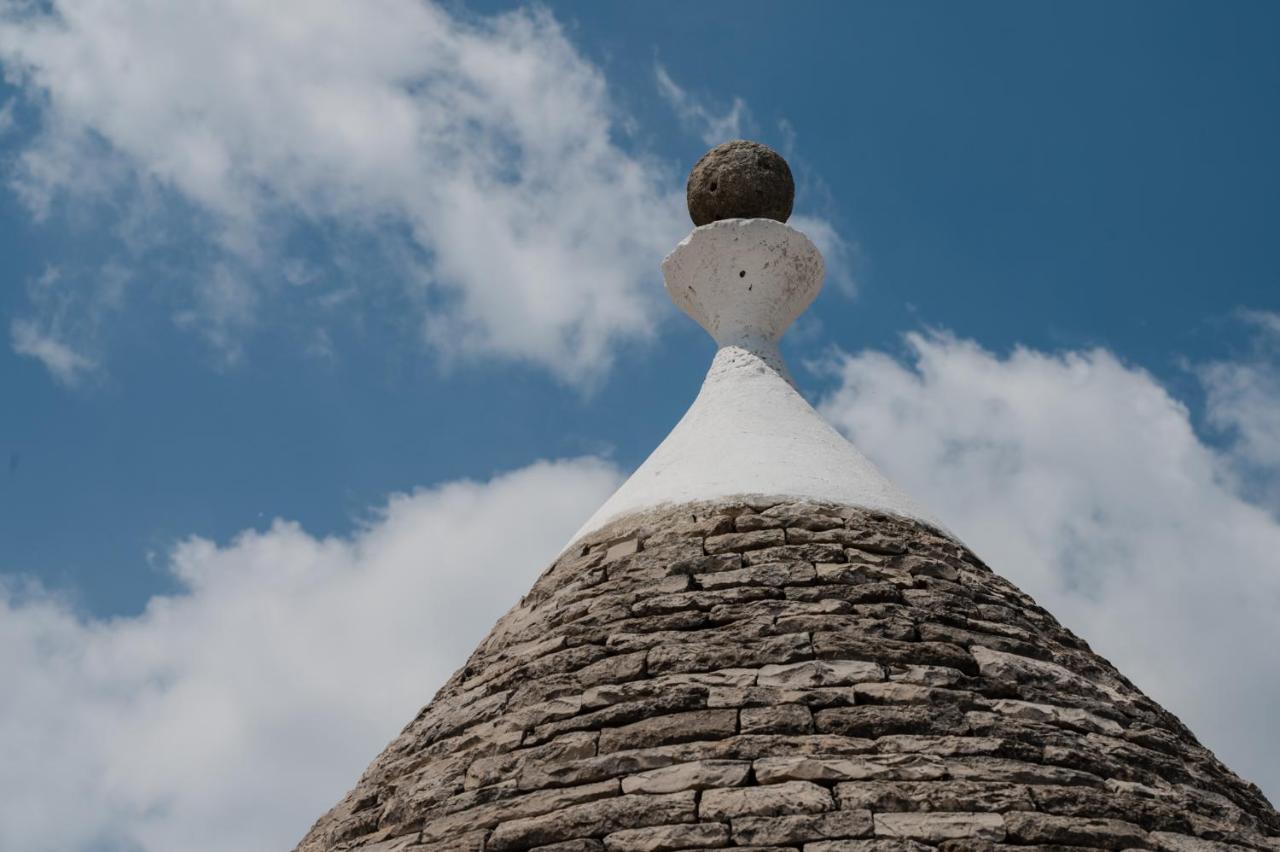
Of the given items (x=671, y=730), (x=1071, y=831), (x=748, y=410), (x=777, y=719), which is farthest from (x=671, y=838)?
(x=748, y=410)

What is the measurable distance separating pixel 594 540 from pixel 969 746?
2198 millimetres

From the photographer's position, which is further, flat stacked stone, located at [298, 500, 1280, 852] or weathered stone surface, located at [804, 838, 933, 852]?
flat stacked stone, located at [298, 500, 1280, 852]

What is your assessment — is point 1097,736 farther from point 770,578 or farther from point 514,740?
point 514,740

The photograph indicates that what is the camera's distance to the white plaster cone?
6.61m

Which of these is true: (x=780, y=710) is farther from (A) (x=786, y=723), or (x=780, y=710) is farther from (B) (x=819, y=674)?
(B) (x=819, y=674)

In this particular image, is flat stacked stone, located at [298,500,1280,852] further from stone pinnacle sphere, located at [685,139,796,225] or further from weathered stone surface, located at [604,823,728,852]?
stone pinnacle sphere, located at [685,139,796,225]

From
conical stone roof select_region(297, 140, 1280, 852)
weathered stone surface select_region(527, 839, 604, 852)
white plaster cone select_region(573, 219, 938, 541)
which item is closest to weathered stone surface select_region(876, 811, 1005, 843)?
conical stone roof select_region(297, 140, 1280, 852)

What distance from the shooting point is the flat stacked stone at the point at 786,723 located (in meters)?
4.69

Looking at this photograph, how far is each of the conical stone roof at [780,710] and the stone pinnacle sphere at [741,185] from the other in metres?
1.67

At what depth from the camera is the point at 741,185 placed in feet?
26.4

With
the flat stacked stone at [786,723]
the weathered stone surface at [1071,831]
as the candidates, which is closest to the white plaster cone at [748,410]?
the flat stacked stone at [786,723]

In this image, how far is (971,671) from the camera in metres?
5.46

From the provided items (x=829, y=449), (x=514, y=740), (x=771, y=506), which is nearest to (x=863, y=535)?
(x=771, y=506)

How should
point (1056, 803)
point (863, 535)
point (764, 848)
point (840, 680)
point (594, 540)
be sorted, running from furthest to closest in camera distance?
point (594, 540) < point (863, 535) < point (840, 680) < point (1056, 803) < point (764, 848)
